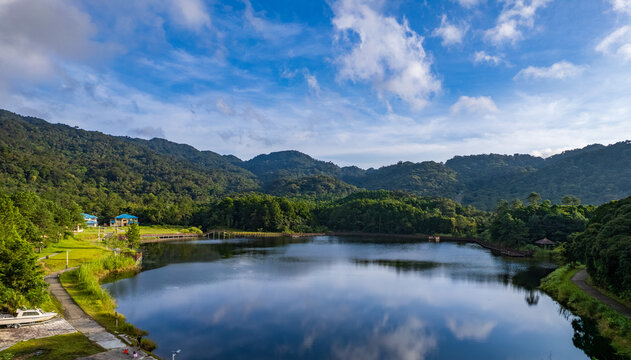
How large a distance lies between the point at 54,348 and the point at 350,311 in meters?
17.0

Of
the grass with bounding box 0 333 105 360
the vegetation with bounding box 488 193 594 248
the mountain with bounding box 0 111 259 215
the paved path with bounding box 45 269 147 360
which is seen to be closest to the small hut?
the vegetation with bounding box 488 193 594 248

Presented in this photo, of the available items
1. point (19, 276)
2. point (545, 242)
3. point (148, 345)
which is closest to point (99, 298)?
point (19, 276)

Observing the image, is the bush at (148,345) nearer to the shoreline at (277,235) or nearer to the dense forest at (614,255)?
the dense forest at (614,255)

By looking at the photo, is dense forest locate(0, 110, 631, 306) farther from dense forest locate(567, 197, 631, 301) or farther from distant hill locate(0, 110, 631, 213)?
distant hill locate(0, 110, 631, 213)

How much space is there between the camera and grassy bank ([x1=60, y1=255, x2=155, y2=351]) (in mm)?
18891

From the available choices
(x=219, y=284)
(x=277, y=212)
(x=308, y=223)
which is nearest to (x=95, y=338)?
(x=219, y=284)

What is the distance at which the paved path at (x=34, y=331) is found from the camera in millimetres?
15747

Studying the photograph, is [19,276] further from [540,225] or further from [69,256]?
[540,225]

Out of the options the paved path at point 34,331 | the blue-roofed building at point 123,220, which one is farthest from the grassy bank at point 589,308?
the blue-roofed building at point 123,220

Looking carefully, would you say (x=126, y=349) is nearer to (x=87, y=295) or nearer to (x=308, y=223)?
(x=87, y=295)

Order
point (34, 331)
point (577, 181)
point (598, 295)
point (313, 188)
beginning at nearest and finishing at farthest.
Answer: point (34, 331)
point (598, 295)
point (577, 181)
point (313, 188)

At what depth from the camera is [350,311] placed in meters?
25.9

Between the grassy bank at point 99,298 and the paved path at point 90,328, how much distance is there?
352 mm

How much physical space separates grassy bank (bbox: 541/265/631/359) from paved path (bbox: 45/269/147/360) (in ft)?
74.5
